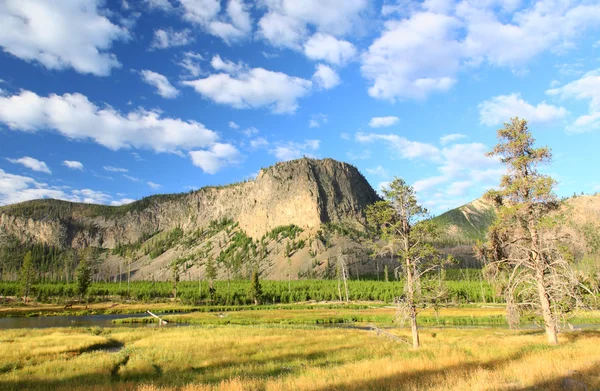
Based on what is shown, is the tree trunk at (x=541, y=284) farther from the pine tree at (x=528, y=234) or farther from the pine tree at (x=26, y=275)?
the pine tree at (x=26, y=275)

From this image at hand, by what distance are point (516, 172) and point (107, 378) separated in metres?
27.1

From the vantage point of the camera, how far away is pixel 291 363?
23.7 metres

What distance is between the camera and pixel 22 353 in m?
27.3

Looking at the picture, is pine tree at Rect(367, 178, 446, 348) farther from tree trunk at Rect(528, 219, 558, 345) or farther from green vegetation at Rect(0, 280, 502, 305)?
green vegetation at Rect(0, 280, 502, 305)

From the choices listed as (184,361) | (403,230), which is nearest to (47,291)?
(184,361)

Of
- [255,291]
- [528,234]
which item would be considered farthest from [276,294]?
[528,234]

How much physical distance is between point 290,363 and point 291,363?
3.0 inches

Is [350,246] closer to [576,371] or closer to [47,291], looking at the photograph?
[47,291]

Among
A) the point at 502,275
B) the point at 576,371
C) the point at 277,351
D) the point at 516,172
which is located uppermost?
the point at 516,172

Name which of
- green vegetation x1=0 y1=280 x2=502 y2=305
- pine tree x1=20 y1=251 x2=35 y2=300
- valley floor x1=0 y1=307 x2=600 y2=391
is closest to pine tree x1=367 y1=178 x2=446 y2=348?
valley floor x1=0 y1=307 x2=600 y2=391

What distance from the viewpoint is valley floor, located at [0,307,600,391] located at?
41.6 feet

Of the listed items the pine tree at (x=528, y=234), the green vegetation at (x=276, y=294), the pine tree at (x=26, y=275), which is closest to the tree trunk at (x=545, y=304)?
the pine tree at (x=528, y=234)

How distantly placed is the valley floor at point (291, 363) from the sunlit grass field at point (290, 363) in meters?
0.06

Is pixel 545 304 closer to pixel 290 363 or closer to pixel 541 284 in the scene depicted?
pixel 541 284
